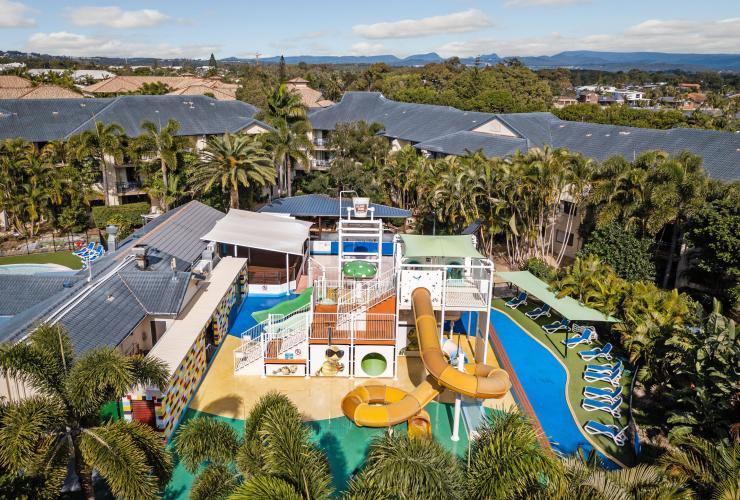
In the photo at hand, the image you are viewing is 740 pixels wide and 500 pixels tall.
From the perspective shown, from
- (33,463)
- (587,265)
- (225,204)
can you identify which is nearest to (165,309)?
(33,463)

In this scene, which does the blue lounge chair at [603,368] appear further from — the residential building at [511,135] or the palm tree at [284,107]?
the palm tree at [284,107]

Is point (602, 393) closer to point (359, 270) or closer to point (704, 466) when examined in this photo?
point (704, 466)

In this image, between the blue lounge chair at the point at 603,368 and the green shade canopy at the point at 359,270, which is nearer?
the blue lounge chair at the point at 603,368

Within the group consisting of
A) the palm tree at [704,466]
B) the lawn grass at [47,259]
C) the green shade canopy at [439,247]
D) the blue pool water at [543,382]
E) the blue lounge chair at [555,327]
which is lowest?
the blue pool water at [543,382]

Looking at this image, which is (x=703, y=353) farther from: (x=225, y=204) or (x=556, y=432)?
(x=225, y=204)

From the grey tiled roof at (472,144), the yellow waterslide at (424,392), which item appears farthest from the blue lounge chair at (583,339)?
the grey tiled roof at (472,144)

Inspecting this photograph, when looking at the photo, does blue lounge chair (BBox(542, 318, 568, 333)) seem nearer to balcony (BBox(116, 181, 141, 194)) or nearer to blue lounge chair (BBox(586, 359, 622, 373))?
blue lounge chair (BBox(586, 359, 622, 373))
